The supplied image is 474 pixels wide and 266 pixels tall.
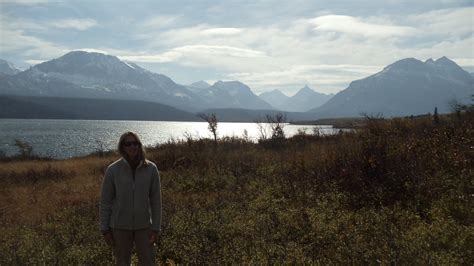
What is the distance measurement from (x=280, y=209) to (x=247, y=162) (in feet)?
28.3

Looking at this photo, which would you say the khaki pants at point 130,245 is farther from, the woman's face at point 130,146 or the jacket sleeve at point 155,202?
the woman's face at point 130,146

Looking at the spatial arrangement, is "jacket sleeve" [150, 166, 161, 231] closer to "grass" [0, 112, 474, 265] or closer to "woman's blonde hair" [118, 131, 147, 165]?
"woman's blonde hair" [118, 131, 147, 165]

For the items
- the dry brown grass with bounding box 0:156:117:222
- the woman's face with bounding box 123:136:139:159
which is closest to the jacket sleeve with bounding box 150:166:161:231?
the woman's face with bounding box 123:136:139:159

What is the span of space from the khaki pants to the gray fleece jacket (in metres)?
0.12

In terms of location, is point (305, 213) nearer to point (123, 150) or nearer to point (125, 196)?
point (125, 196)

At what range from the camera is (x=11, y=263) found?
730 cm

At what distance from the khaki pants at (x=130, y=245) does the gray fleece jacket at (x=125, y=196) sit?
0.40 feet

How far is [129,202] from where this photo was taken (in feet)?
18.8

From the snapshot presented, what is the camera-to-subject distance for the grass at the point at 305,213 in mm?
7004

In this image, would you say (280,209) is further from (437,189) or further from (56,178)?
(56,178)

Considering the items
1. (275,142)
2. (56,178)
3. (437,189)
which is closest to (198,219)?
(437,189)

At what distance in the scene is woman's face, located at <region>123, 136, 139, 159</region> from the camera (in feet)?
18.6

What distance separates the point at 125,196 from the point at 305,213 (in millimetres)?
5116

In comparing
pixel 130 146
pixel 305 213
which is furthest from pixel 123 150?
pixel 305 213
